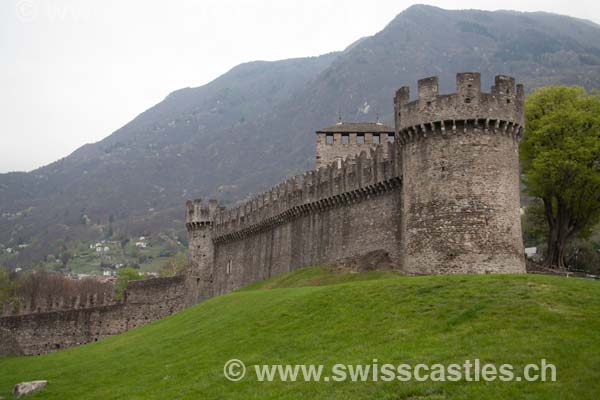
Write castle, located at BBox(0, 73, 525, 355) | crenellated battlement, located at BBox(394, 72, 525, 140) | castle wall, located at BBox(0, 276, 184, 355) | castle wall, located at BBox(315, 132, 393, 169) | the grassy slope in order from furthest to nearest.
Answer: castle wall, located at BBox(0, 276, 184, 355), castle wall, located at BBox(315, 132, 393, 169), crenellated battlement, located at BBox(394, 72, 525, 140), castle, located at BBox(0, 73, 525, 355), the grassy slope

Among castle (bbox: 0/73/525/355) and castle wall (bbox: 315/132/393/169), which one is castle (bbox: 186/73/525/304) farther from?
castle wall (bbox: 315/132/393/169)

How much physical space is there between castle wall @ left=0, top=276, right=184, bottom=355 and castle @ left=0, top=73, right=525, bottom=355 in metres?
0.09

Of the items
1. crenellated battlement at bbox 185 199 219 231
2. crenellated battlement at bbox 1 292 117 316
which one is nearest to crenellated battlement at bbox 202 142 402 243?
crenellated battlement at bbox 185 199 219 231

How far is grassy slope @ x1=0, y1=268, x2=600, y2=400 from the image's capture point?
70.4 ft

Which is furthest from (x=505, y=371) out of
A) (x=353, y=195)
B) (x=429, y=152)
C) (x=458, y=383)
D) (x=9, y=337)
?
(x=9, y=337)

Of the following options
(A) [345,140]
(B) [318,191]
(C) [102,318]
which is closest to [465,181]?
(B) [318,191]

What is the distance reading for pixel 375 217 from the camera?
47969mm

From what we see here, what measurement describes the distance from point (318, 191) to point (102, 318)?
28.3 meters

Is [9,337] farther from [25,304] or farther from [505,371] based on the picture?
[505,371]

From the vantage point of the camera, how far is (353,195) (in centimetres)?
5081

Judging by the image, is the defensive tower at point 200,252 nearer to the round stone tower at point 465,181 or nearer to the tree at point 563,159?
the tree at point 563,159

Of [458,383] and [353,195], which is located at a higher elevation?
[353,195]

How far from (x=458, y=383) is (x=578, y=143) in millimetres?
33544

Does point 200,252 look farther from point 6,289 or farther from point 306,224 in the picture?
point 6,289
